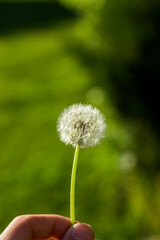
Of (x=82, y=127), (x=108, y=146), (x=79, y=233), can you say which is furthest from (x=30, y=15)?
(x=79, y=233)

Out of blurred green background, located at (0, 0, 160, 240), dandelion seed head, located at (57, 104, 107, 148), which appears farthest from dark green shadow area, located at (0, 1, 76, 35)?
dandelion seed head, located at (57, 104, 107, 148)

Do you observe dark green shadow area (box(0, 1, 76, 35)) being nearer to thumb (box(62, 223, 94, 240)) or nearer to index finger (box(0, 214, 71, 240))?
index finger (box(0, 214, 71, 240))

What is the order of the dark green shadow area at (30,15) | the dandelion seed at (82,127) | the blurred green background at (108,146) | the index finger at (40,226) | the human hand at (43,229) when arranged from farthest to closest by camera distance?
the dark green shadow area at (30,15), the blurred green background at (108,146), the index finger at (40,226), the human hand at (43,229), the dandelion seed at (82,127)

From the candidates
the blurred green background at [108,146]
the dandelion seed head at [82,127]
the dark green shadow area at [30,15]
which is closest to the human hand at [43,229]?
the dandelion seed head at [82,127]

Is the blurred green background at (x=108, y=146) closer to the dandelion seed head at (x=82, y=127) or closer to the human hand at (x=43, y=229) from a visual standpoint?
the human hand at (x=43, y=229)

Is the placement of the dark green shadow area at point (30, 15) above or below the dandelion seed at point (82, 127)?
above
